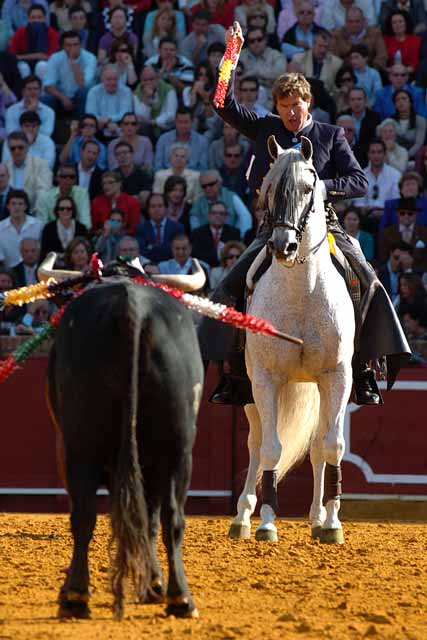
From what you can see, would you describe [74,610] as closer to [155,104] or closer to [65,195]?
[65,195]

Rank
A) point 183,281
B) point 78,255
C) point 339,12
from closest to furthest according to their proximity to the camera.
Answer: point 183,281
point 78,255
point 339,12

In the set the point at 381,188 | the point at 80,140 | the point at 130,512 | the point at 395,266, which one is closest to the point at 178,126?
the point at 80,140

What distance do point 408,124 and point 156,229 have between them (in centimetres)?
307

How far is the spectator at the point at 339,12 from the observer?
1517 centimetres

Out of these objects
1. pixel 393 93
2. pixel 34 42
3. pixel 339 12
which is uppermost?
pixel 339 12

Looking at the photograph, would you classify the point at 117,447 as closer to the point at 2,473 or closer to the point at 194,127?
the point at 2,473

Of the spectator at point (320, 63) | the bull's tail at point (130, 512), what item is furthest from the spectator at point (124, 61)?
the bull's tail at point (130, 512)

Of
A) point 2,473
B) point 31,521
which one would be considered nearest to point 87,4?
point 2,473

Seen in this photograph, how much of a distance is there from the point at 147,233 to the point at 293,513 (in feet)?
10.9

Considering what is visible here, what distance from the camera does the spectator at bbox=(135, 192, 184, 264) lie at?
43.6ft

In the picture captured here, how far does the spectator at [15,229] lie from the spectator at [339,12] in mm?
4115

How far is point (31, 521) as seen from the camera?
34.1 feet

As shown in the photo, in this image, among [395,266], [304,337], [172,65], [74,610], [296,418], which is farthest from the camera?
[172,65]

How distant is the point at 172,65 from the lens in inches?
581
